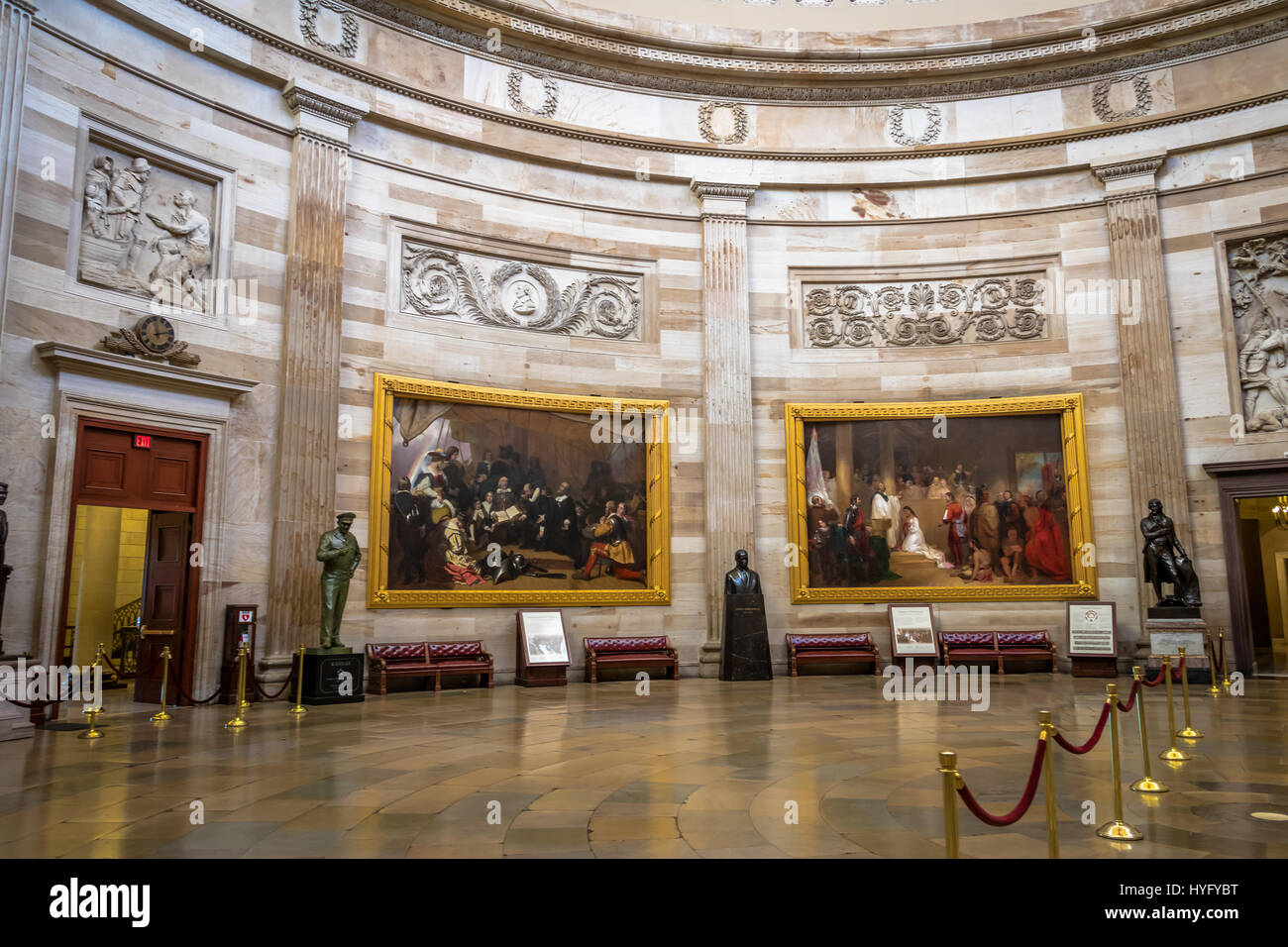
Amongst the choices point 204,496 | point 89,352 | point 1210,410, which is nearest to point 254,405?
point 204,496

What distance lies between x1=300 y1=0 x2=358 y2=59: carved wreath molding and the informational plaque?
653 inches

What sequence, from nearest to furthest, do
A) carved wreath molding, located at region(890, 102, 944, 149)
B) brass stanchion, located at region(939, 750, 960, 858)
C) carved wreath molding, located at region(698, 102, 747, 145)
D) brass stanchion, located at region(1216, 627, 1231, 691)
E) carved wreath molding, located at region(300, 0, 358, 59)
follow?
1. brass stanchion, located at region(939, 750, 960, 858)
2. brass stanchion, located at region(1216, 627, 1231, 691)
3. carved wreath molding, located at region(300, 0, 358, 59)
4. carved wreath molding, located at region(698, 102, 747, 145)
5. carved wreath molding, located at region(890, 102, 944, 149)

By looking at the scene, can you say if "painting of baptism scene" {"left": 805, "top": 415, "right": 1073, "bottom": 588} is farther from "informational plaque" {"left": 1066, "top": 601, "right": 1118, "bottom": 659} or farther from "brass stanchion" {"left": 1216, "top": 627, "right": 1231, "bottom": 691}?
"brass stanchion" {"left": 1216, "top": 627, "right": 1231, "bottom": 691}

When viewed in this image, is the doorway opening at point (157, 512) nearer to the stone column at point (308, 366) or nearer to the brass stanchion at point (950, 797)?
the stone column at point (308, 366)

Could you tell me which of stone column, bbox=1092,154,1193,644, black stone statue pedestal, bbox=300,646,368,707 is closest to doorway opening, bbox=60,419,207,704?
black stone statue pedestal, bbox=300,646,368,707

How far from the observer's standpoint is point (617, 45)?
59.4 feet

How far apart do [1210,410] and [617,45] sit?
44.0 feet

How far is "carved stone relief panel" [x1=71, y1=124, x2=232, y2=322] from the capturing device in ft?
42.0

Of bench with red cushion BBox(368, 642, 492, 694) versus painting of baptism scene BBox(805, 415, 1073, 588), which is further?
painting of baptism scene BBox(805, 415, 1073, 588)

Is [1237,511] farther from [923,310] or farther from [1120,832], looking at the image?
Result: [1120,832]

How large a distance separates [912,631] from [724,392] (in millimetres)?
5898

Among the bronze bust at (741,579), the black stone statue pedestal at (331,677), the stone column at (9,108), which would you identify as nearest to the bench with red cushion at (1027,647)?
the bronze bust at (741,579)

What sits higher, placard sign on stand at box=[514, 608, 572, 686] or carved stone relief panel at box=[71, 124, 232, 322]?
carved stone relief panel at box=[71, 124, 232, 322]

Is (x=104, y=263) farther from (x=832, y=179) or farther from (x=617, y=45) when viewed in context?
(x=832, y=179)
